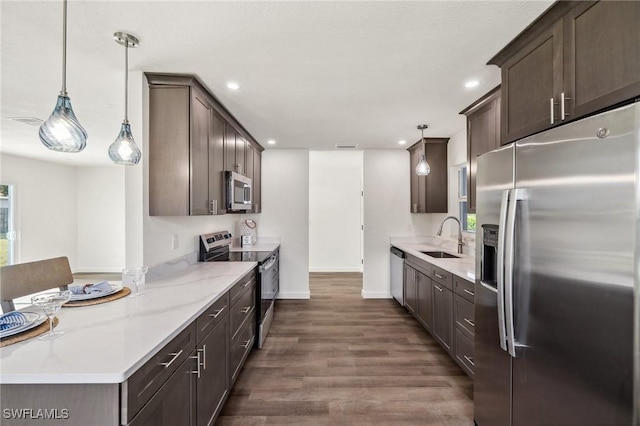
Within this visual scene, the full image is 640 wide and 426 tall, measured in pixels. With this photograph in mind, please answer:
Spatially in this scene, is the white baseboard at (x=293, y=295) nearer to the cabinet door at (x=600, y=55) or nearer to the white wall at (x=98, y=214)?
the cabinet door at (x=600, y=55)

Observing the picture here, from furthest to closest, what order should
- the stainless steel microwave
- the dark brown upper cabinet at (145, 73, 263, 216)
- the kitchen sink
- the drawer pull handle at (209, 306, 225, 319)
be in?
the kitchen sink
the stainless steel microwave
the dark brown upper cabinet at (145, 73, 263, 216)
the drawer pull handle at (209, 306, 225, 319)

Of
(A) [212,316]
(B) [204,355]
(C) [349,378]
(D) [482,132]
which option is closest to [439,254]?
(D) [482,132]

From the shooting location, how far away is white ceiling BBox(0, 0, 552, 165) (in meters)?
1.49

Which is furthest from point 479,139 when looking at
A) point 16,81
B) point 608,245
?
point 16,81

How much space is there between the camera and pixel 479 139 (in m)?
2.66

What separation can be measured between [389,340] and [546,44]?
9.66 ft

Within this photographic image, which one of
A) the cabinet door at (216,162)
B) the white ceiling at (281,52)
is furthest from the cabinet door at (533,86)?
the cabinet door at (216,162)

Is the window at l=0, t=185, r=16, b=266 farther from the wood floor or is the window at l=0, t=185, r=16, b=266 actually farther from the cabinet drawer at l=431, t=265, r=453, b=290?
the cabinet drawer at l=431, t=265, r=453, b=290

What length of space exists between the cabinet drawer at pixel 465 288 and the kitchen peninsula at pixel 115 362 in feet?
6.26

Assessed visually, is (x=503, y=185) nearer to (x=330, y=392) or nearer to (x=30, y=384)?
(x=330, y=392)

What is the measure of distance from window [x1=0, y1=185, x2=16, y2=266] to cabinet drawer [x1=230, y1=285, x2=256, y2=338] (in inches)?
226

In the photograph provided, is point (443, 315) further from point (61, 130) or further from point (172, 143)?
point (61, 130)

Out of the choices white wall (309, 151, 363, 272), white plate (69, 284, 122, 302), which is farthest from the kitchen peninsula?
white wall (309, 151, 363, 272)

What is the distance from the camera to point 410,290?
391cm
